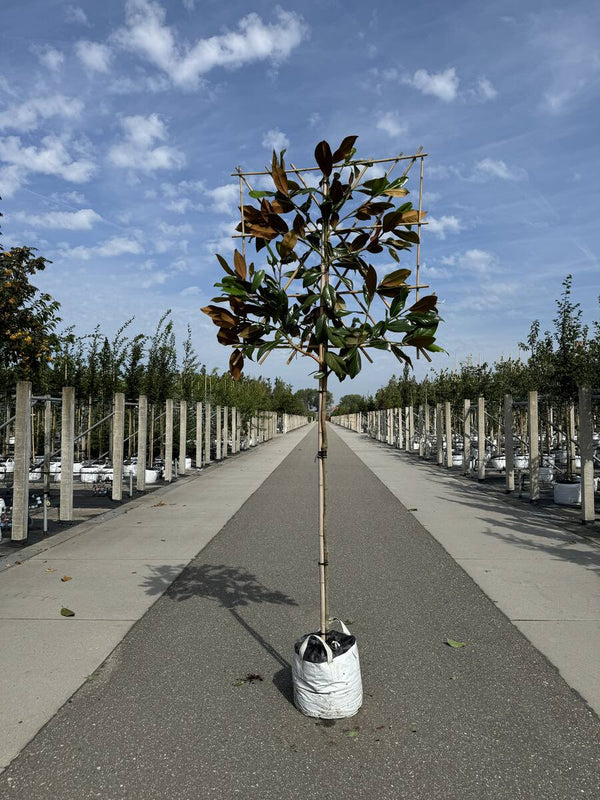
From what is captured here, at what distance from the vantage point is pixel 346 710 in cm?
333

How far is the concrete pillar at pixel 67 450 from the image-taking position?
9828 mm

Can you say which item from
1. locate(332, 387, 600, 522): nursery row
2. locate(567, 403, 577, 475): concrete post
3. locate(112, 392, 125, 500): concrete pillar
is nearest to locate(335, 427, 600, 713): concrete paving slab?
locate(332, 387, 600, 522): nursery row

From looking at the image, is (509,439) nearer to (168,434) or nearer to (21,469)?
(168,434)

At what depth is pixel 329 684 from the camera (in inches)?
130

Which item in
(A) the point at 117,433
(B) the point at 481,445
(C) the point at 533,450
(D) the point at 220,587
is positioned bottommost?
(D) the point at 220,587

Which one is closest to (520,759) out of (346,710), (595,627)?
(346,710)

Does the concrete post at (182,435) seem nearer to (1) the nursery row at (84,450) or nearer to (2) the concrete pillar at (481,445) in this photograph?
(1) the nursery row at (84,450)

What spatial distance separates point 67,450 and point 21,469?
141 centimetres

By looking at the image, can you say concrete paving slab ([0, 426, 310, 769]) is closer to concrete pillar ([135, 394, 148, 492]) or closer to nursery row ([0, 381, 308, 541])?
nursery row ([0, 381, 308, 541])

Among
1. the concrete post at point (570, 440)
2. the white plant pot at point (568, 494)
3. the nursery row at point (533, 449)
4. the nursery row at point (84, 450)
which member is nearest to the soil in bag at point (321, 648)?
the nursery row at point (84, 450)

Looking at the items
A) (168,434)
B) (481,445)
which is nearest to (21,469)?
(168,434)

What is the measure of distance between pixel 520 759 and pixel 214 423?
2680 centimetres

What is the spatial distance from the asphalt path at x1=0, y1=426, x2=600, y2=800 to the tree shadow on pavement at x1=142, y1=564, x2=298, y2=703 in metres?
0.03

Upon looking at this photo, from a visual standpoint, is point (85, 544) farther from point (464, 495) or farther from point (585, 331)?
point (585, 331)
